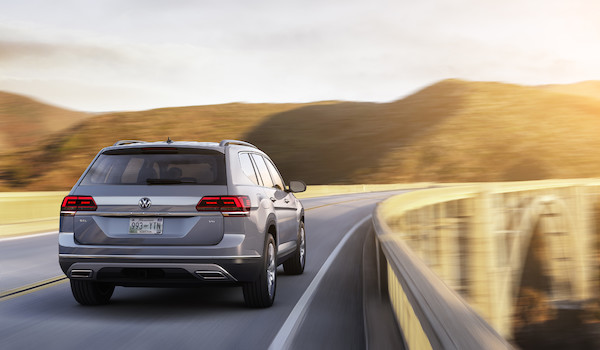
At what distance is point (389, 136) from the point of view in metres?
130

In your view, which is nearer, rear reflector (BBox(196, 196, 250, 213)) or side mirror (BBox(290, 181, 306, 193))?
rear reflector (BBox(196, 196, 250, 213))

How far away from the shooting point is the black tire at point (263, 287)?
23.2ft

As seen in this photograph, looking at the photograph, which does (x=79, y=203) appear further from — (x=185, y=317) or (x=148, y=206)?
(x=185, y=317)

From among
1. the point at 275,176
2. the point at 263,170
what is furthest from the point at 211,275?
the point at 275,176

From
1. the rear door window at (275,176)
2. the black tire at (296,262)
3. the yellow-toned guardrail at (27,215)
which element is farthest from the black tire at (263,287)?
the yellow-toned guardrail at (27,215)

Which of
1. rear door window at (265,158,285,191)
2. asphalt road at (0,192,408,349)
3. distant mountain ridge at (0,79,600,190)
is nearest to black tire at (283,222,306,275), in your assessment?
asphalt road at (0,192,408,349)

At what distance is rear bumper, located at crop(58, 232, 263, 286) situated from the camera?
21.4ft

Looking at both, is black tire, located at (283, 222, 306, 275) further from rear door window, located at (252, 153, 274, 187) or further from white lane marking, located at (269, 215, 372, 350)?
rear door window, located at (252, 153, 274, 187)

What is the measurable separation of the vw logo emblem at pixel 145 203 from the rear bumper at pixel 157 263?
395 mm

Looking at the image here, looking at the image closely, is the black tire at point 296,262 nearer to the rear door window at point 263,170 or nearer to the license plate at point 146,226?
the rear door window at point 263,170

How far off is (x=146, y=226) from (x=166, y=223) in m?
0.20

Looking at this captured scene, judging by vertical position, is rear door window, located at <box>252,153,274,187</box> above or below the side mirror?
above

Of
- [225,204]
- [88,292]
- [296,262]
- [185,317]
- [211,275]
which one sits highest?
[225,204]

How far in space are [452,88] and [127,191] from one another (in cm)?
15077
